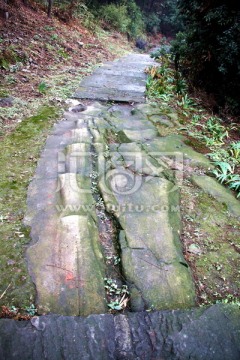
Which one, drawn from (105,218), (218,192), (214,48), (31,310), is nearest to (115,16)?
(214,48)

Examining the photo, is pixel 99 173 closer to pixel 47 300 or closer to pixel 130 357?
pixel 47 300

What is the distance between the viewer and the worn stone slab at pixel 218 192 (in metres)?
2.82

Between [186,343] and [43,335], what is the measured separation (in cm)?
79

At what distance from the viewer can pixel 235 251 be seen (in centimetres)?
231

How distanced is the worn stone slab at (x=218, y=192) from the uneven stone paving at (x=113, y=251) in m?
0.02

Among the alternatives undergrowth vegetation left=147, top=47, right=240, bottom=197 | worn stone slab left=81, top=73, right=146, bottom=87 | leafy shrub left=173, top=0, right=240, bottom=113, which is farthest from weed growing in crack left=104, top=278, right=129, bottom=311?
worn stone slab left=81, top=73, right=146, bottom=87

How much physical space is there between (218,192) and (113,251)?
1.45m

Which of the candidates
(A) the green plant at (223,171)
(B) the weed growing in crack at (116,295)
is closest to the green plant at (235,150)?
(A) the green plant at (223,171)

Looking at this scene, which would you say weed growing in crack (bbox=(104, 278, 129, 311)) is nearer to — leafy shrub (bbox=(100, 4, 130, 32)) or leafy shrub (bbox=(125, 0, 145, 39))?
leafy shrub (bbox=(100, 4, 130, 32))

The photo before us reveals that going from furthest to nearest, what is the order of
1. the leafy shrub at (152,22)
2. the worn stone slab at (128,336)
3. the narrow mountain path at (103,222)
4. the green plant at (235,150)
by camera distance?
the leafy shrub at (152,22) < the green plant at (235,150) < the narrow mountain path at (103,222) < the worn stone slab at (128,336)

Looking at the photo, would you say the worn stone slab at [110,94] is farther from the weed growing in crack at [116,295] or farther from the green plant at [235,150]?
the weed growing in crack at [116,295]

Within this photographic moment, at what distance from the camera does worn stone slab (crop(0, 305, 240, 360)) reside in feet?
4.80

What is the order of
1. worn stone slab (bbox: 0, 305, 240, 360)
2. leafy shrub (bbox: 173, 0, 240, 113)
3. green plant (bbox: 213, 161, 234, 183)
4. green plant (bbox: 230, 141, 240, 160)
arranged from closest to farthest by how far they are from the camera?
worn stone slab (bbox: 0, 305, 240, 360)
green plant (bbox: 213, 161, 234, 183)
green plant (bbox: 230, 141, 240, 160)
leafy shrub (bbox: 173, 0, 240, 113)

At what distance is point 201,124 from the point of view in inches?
188
